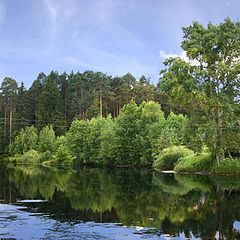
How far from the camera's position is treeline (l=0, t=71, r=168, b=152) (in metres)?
92.8

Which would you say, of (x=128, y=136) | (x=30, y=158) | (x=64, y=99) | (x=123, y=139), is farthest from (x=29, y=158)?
(x=64, y=99)

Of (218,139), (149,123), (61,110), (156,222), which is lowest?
(156,222)

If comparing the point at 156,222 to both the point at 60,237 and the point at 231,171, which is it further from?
the point at 231,171

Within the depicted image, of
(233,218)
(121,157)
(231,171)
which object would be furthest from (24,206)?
(121,157)

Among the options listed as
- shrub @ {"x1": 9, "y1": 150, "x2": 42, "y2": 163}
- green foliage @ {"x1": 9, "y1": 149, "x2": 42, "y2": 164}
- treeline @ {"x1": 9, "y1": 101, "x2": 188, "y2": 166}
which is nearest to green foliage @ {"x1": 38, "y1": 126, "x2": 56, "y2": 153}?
treeline @ {"x1": 9, "y1": 101, "x2": 188, "y2": 166}

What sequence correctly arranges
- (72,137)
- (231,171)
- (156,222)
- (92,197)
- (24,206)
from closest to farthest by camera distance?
(156,222) < (24,206) < (92,197) < (231,171) < (72,137)

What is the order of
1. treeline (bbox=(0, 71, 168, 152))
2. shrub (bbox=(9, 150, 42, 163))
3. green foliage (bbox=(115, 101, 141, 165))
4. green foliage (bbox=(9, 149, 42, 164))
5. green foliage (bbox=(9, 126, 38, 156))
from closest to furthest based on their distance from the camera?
green foliage (bbox=(115, 101, 141, 165)) → green foliage (bbox=(9, 149, 42, 164)) → shrub (bbox=(9, 150, 42, 163)) → green foliage (bbox=(9, 126, 38, 156)) → treeline (bbox=(0, 71, 168, 152))

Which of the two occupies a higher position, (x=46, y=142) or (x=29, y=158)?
(x=46, y=142)

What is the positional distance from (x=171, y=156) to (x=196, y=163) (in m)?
5.63

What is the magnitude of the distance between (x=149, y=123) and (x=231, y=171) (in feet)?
88.4

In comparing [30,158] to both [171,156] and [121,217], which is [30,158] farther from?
[121,217]

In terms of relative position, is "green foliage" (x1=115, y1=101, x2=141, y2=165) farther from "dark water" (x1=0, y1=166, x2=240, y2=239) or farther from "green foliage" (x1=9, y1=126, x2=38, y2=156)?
"dark water" (x1=0, y1=166, x2=240, y2=239)

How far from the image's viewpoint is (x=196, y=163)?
36.3 meters

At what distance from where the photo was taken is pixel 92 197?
1711 cm
